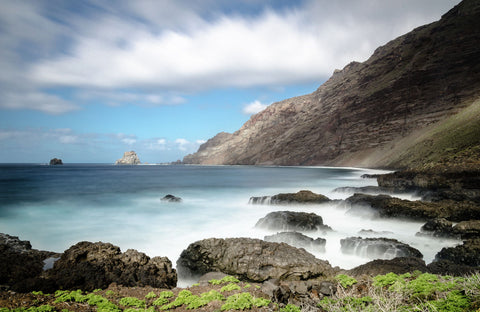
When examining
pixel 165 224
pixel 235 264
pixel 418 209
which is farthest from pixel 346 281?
pixel 165 224

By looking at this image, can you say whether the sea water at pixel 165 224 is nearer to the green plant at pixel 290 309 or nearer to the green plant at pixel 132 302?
the green plant at pixel 132 302

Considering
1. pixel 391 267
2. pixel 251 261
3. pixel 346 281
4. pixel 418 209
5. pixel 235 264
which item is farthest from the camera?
pixel 418 209

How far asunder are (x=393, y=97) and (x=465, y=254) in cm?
9253

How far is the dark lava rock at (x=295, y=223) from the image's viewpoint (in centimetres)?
1584

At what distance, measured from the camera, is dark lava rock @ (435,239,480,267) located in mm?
9733

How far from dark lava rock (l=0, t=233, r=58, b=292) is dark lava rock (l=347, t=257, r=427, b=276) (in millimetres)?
8866

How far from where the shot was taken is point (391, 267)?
8.25m

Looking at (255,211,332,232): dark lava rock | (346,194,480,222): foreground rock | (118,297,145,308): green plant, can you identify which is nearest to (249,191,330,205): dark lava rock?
(346,194,480,222): foreground rock

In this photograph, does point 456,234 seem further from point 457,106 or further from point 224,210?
point 457,106

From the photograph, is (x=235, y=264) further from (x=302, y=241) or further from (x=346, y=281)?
(x=302, y=241)

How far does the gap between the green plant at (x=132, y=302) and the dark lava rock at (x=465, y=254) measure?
1076 cm

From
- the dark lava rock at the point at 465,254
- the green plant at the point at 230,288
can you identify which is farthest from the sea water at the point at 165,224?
the green plant at the point at 230,288

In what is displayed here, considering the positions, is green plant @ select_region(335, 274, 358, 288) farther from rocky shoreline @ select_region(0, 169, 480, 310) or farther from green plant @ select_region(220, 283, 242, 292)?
green plant @ select_region(220, 283, 242, 292)

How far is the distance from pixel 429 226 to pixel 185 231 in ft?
45.7
